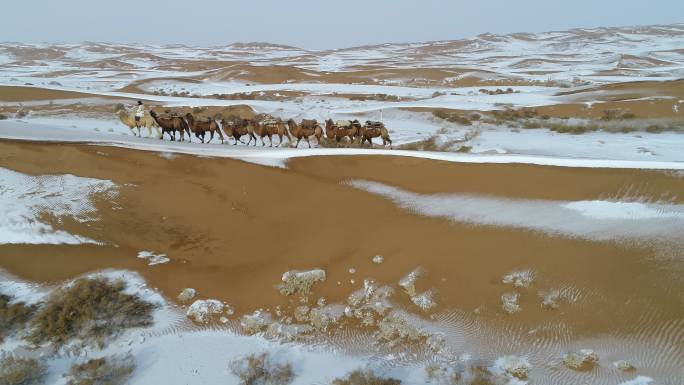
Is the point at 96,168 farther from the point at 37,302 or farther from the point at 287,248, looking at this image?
the point at 287,248

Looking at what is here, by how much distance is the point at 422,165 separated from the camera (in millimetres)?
9961

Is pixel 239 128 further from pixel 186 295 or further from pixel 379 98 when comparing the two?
pixel 379 98

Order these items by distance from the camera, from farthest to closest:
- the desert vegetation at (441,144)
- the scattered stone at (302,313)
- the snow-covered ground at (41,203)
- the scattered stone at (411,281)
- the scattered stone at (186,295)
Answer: the desert vegetation at (441,144)
the snow-covered ground at (41,203)
the scattered stone at (186,295)
the scattered stone at (411,281)
the scattered stone at (302,313)

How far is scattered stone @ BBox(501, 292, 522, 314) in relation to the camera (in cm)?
592

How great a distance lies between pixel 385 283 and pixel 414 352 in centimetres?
136

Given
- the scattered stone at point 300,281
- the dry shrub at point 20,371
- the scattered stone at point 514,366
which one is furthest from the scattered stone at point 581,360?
the dry shrub at point 20,371

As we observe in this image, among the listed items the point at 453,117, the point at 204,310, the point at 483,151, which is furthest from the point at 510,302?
the point at 453,117

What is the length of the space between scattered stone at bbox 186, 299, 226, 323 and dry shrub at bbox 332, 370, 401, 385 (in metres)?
2.24

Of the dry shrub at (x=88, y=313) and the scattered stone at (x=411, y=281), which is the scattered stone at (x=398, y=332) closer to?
the scattered stone at (x=411, y=281)

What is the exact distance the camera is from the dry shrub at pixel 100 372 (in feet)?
16.8

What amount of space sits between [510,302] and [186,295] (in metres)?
4.85

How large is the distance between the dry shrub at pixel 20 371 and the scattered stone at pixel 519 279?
20.7 feet

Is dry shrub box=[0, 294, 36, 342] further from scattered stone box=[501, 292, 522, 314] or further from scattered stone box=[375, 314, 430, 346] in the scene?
scattered stone box=[501, 292, 522, 314]

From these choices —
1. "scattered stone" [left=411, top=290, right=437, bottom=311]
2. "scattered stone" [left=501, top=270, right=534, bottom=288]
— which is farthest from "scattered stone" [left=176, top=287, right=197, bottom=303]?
"scattered stone" [left=501, top=270, right=534, bottom=288]
